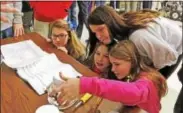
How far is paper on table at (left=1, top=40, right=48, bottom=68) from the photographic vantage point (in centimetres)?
125

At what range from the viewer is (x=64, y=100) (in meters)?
0.97

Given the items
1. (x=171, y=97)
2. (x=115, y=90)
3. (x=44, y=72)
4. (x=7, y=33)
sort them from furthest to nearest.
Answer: (x=171, y=97) → (x=7, y=33) → (x=44, y=72) → (x=115, y=90)

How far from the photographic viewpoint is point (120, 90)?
2.83 feet

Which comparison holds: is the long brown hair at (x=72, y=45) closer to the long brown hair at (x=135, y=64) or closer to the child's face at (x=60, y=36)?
the child's face at (x=60, y=36)

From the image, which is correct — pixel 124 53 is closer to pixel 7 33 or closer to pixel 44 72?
pixel 44 72

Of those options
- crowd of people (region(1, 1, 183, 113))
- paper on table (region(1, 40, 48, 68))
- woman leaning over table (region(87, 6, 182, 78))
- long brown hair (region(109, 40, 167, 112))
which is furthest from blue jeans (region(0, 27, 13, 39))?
long brown hair (region(109, 40, 167, 112))

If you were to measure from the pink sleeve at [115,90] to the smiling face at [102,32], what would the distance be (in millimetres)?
396

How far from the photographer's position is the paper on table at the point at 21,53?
1252 millimetres

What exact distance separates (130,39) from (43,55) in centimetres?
43

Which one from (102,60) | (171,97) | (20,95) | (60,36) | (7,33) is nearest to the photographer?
(20,95)

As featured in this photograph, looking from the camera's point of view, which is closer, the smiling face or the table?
the table

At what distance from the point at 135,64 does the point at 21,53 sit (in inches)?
22.6

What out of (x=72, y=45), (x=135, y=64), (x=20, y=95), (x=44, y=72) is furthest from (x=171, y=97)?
(x=20, y=95)

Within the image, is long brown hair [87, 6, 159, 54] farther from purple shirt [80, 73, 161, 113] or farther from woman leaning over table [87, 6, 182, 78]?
purple shirt [80, 73, 161, 113]
